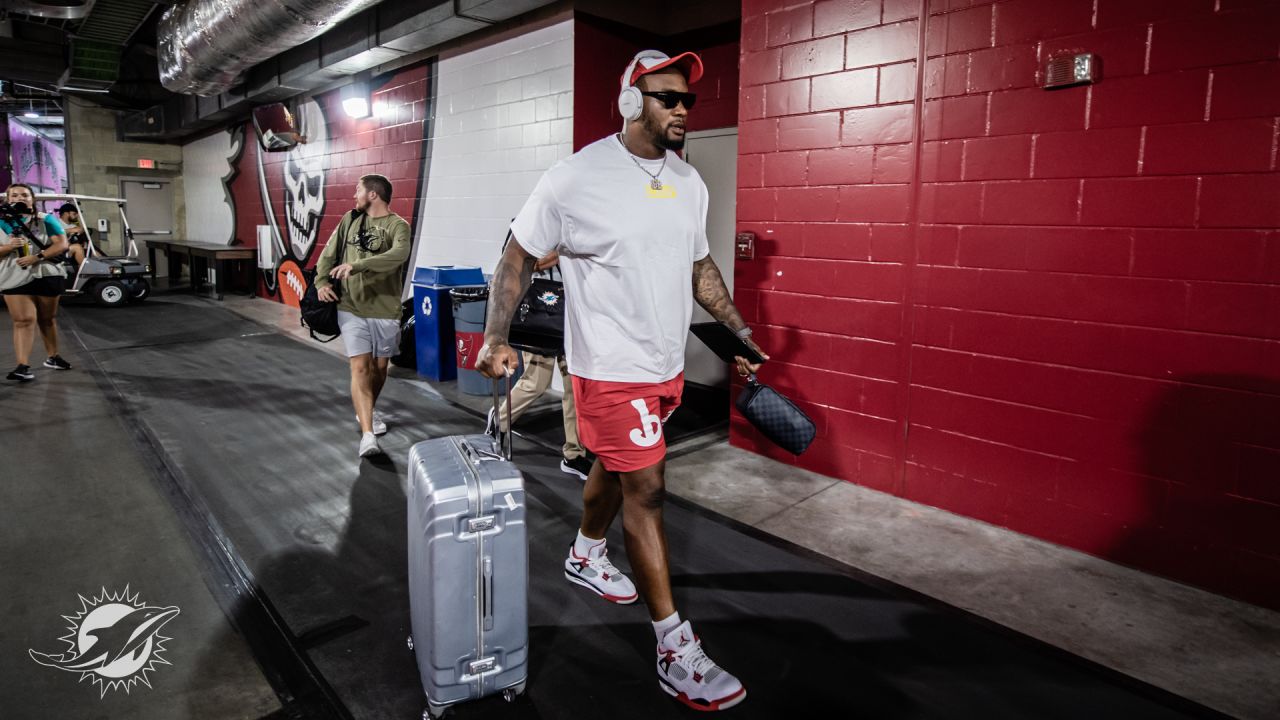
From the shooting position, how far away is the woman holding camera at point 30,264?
17.1 ft

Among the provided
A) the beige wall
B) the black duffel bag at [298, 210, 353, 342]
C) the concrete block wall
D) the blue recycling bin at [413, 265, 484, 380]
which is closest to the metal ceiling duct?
the concrete block wall

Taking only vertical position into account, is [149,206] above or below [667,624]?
above

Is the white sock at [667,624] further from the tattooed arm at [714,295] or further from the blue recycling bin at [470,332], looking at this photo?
the blue recycling bin at [470,332]

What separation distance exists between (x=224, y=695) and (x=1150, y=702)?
103 inches

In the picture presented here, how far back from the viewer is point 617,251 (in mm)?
1983

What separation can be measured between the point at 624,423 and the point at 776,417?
2.52 ft

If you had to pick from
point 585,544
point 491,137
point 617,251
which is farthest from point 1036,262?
point 491,137

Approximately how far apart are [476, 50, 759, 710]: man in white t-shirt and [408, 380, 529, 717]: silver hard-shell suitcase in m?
0.32

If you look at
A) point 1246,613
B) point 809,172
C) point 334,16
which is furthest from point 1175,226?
point 334,16

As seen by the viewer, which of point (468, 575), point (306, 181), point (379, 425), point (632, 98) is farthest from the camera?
point (306, 181)

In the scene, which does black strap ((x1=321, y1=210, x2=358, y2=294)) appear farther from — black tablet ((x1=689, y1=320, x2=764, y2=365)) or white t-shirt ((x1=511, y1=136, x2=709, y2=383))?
black tablet ((x1=689, y1=320, x2=764, y2=365))

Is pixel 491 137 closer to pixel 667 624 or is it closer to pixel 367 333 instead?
pixel 367 333

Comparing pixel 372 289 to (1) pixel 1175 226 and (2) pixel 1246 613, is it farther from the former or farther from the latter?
(2) pixel 1246 613

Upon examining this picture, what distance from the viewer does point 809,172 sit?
3658mm
